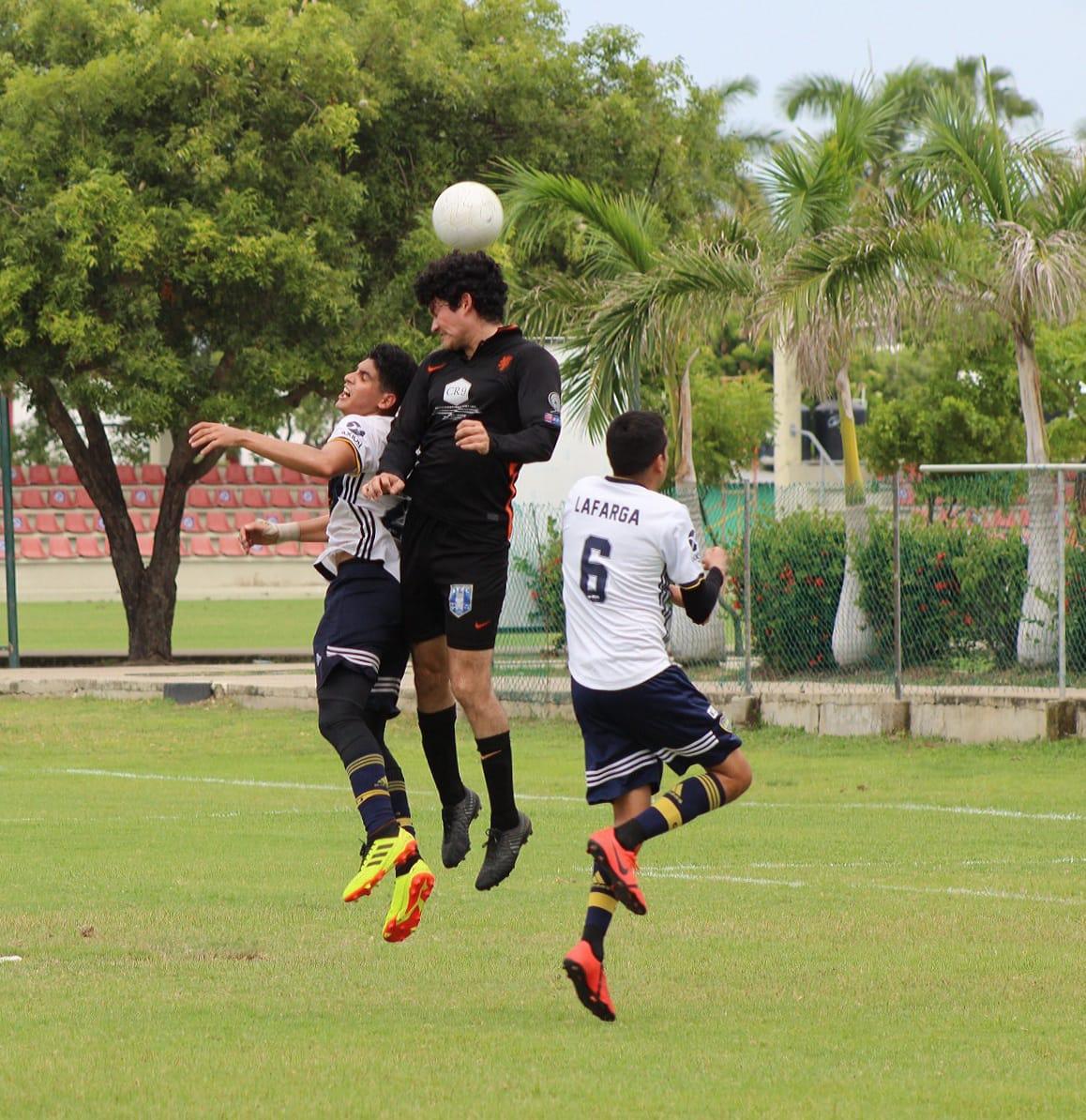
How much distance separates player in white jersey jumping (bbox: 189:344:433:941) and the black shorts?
0.13m

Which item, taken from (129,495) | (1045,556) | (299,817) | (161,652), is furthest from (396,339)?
(129,495)

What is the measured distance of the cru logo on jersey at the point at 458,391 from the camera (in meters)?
7.61

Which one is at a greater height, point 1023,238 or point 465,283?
point 1023,238

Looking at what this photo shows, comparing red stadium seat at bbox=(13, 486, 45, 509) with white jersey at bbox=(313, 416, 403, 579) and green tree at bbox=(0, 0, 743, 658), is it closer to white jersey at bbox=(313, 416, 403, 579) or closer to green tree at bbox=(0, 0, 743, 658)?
green tree at bbox=(0, 0, 743, 658)

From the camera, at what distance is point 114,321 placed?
78.1ft

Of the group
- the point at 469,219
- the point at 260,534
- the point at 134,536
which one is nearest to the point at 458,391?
the point at 260,534

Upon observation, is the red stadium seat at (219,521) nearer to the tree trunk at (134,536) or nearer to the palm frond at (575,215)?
the tree trunk at (134,536)

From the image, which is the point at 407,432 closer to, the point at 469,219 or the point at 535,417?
the point at 535,417

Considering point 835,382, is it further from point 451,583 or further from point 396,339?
point 451,583

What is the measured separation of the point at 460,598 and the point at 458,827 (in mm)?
1061

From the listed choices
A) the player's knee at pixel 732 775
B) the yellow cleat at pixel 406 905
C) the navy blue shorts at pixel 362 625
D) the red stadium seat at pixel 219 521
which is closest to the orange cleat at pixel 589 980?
the yellow cleat at pixel 406 905

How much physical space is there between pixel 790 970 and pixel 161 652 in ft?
64.4

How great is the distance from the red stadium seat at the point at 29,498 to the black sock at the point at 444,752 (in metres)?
45.8

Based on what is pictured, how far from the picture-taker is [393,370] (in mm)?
8117
